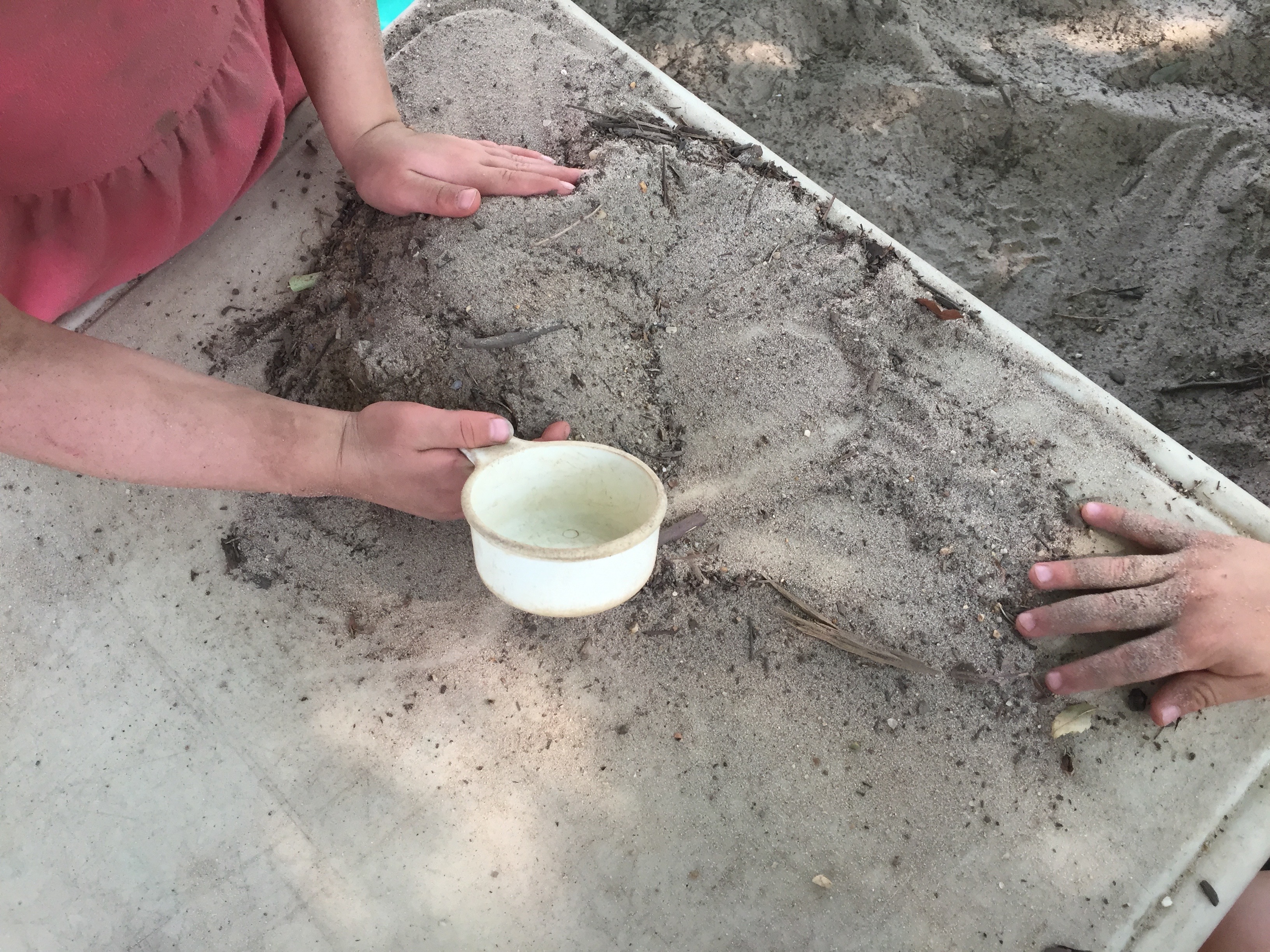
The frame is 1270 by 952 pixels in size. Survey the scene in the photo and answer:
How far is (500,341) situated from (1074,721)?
911 mm

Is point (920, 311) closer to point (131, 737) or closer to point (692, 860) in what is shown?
point (692, 860)

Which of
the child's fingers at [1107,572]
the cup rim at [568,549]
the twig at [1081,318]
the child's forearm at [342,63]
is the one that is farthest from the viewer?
the twig at [1081,318]

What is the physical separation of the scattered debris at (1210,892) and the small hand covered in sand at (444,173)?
126cm

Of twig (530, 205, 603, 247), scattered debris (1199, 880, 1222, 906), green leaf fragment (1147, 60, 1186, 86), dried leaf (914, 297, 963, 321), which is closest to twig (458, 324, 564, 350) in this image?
twig (530, 205, 603, 247)

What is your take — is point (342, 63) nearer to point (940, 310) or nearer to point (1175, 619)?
point (940, 310)

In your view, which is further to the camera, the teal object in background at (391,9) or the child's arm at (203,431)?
the teal object in background at (391,9)

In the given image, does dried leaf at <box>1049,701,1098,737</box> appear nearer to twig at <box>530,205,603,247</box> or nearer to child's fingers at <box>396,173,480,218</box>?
twig at <box>530,205,603,247</box>

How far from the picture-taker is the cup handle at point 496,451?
100 cm

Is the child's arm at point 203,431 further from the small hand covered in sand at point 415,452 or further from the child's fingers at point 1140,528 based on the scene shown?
the child's fingers at point 1140,528

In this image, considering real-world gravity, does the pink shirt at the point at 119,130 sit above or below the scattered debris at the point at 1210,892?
above

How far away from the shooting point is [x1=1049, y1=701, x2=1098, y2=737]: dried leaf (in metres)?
1.10

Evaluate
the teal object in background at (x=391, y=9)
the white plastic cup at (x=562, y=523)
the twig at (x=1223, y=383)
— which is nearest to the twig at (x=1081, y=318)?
the twig at (x=1223, y=383)

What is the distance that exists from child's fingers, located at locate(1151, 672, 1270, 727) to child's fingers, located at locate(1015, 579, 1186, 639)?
8cm

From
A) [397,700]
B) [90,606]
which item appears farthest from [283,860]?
[90,606]
